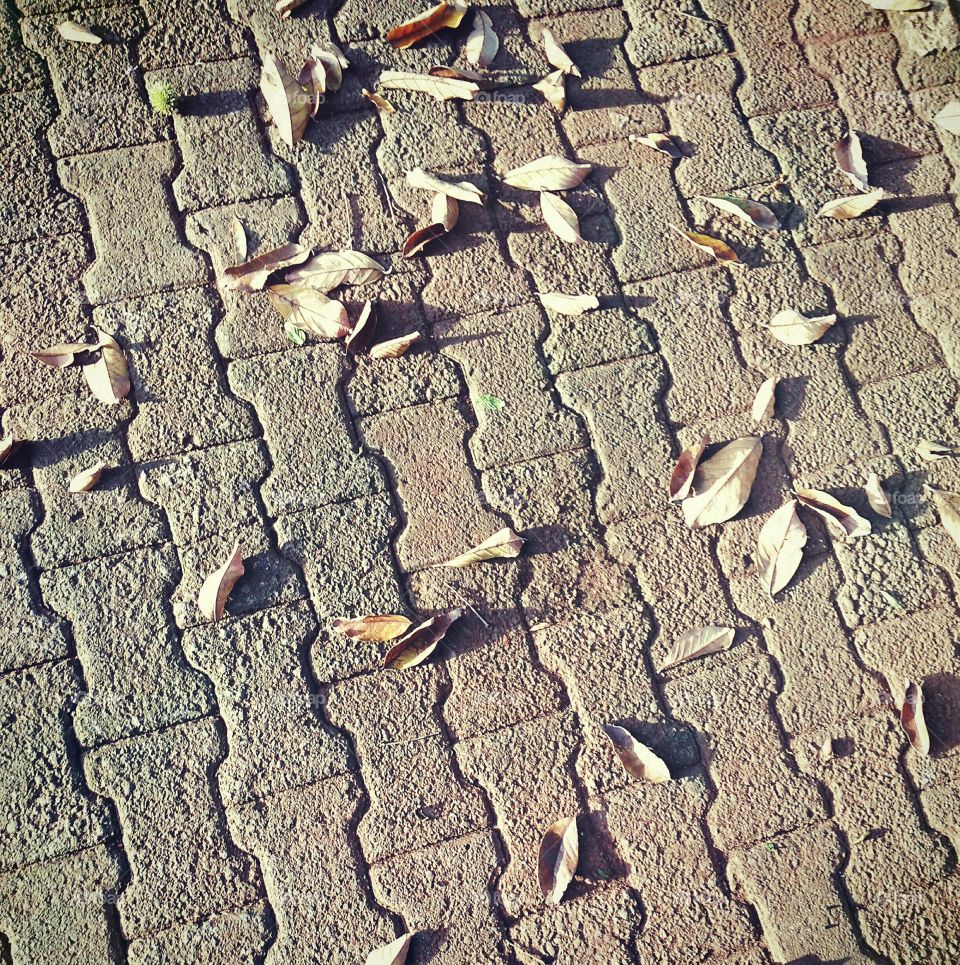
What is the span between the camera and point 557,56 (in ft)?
9.72

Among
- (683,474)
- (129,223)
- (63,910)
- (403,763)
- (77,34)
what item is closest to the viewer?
(63,910)

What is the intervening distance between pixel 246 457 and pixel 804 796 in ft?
5.98

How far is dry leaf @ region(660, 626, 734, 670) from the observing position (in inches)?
99.8

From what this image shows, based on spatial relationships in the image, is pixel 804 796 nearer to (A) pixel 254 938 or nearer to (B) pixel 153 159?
(A) pixel 254 938

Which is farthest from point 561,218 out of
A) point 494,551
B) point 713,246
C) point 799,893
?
point 799,893

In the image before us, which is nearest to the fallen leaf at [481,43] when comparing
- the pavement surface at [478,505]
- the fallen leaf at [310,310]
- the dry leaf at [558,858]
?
the pavement surface at [478,505]

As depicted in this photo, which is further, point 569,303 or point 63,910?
point 569,303

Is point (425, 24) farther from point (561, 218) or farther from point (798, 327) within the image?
point (798, 327)

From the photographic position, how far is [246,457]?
2.60 metres

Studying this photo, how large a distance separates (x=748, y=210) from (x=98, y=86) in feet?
6.85

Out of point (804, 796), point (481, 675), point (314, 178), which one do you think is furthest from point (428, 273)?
→ point (804, 796)

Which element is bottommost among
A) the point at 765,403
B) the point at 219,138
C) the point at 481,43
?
the point at 765,403

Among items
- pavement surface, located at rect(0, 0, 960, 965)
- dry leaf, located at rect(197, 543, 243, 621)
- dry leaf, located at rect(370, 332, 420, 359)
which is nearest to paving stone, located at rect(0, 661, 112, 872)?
pavement surface, located at rect(0, 0, 960, 965)

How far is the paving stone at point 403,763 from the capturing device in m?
2.39
